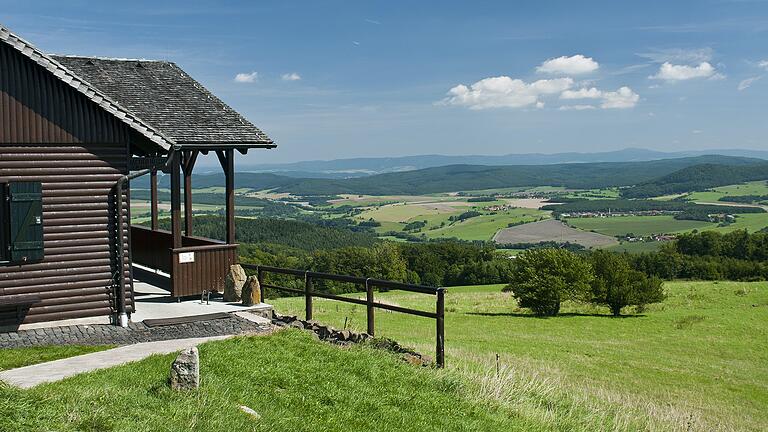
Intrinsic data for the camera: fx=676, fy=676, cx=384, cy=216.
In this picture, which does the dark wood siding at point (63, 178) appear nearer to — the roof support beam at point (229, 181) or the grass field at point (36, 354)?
the grass field at point (36, 354)

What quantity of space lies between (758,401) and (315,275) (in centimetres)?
1476

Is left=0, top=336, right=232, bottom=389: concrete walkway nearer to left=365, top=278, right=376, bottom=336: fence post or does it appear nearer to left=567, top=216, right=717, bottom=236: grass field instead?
left=365, top=278, right=376, bottom=336: fence post

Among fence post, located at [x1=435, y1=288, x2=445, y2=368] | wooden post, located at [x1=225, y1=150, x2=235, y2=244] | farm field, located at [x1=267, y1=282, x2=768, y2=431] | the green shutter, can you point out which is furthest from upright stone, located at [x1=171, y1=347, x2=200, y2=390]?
wooden post, located at [x1=225, y1=150, x2=235, y2=244]

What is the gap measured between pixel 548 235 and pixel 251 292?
133m

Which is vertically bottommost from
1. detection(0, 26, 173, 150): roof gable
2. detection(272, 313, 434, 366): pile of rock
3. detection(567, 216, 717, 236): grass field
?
detection(567, 216, 717, 236): grass field

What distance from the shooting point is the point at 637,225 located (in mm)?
158625

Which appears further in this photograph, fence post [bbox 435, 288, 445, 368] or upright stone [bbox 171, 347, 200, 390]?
fence post [bbox 435, 288, 445, 368]

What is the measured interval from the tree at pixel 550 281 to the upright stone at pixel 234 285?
28368 mm

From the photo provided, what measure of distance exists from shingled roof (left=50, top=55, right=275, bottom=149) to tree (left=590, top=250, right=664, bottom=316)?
105ft

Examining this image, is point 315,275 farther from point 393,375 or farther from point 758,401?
point 758,401

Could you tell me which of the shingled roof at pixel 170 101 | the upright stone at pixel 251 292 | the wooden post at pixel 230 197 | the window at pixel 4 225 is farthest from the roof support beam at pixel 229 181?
the window at pixel 4 225

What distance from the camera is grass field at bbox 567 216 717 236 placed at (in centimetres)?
14598

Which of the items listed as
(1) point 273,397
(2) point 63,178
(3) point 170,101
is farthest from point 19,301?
(1) point 273,397

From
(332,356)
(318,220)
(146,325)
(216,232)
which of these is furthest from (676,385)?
(318,220)
